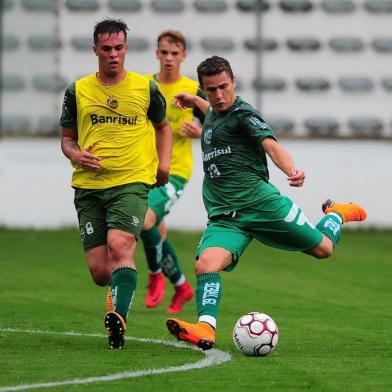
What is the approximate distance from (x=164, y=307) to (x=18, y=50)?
8592 millimetres

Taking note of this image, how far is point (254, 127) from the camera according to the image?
8.38 metres

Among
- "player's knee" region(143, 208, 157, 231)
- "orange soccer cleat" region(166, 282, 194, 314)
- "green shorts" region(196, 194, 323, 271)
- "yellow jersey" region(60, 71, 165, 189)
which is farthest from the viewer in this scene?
"player's knee" region(143, 208, 157, 231)

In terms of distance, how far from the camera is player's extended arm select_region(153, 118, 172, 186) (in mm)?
9117

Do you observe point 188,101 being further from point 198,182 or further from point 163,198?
point 198,182

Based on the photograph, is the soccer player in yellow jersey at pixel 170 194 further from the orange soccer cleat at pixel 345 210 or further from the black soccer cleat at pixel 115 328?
the black soccer cleat at pixel 115 328

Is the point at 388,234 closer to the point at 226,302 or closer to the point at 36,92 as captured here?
the point at 36,92

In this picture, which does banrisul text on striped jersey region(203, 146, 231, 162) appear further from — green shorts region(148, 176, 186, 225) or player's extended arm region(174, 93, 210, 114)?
green shorts region(148, 176, 186, 225)

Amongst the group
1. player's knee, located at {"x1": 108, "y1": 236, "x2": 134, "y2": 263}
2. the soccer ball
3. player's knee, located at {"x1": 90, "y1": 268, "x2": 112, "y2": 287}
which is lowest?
the soccer ball

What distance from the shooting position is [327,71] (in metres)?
20.5

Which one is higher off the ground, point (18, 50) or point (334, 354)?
point (18, 50)

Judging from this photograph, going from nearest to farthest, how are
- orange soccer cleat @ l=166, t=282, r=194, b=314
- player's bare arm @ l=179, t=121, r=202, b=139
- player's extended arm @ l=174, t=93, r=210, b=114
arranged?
player's extended arm @ l=174, t=93, r=210, b=114 < player's bare arm @ l=179, t=121, r=202, b=139 < orange soccer cleat @ l=166, t=282, r=194, b=314

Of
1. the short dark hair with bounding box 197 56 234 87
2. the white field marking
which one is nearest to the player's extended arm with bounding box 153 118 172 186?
the short dark hair with bounding box 197 56 234 87

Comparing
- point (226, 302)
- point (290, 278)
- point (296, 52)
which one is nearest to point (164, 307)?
point (226, 302)

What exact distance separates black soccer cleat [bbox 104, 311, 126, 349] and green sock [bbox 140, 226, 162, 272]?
3.20 m
